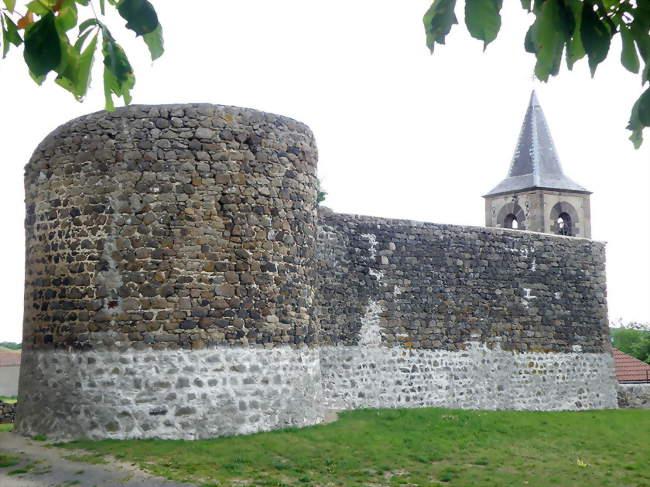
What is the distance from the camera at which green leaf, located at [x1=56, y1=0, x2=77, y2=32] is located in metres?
4.08

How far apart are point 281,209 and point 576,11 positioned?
970 cm

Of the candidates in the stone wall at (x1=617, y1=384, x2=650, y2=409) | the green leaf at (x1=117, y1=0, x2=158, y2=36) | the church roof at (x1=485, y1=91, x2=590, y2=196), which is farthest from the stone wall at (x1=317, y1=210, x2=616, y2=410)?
the church roof at (x1=485, y1=91, x2=590, y2=196)

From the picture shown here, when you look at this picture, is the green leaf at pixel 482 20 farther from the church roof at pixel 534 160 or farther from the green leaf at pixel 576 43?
the church roof at pixel 534 160

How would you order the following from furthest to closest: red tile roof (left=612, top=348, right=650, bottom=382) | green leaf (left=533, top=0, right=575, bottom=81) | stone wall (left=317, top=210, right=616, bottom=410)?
red tile roof (left=612, top=348, right=650, bottom=382), stone wall (left=317, top=210, right=616, bottom=410), green leaf (left=533, top=0, right=575, bottom=81)

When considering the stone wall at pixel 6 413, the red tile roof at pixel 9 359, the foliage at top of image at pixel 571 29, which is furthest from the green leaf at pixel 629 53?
the red tile roof at pixel 9 359

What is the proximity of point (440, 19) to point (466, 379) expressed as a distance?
49.2ft

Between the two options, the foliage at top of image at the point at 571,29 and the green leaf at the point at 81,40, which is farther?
the green leaf at the point at 81,40

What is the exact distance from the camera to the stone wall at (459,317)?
1672 centimetres

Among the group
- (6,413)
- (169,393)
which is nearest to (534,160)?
(6,413)

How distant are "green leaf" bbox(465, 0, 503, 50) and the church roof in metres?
30.9

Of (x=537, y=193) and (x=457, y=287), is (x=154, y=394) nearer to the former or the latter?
(x=457, y=287)

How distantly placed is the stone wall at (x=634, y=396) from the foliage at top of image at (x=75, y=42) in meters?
19.8

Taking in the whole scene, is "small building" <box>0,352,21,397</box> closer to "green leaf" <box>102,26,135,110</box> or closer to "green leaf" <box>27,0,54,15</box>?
"green leaf" <box>102,26,135,110</box>

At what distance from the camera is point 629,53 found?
3.85 m
